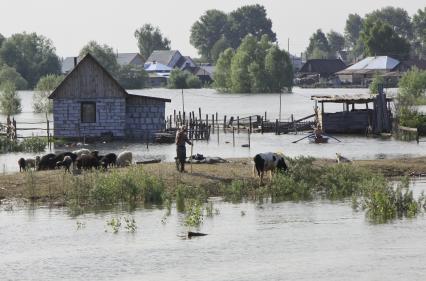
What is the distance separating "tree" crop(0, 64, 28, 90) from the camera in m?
146

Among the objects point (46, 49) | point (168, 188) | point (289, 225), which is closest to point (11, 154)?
point (168, 188)

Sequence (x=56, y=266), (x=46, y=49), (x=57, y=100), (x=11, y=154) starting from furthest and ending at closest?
(x=46, y=49)
(x=57, y=100)
(x=11, y=154)
(x=56, y=266)

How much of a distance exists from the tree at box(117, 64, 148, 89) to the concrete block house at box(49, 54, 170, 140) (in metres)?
113

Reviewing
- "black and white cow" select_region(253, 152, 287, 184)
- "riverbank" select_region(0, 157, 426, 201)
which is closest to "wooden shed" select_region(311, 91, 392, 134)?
"riverbank" select_region(0, 157, 426, 201)

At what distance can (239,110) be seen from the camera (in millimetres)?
110312

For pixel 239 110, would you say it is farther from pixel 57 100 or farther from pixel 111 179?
pixel 111 179

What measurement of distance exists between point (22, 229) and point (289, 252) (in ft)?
24.4

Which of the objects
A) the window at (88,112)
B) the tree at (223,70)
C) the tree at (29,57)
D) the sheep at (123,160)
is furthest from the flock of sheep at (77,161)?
the tree at (29,57)

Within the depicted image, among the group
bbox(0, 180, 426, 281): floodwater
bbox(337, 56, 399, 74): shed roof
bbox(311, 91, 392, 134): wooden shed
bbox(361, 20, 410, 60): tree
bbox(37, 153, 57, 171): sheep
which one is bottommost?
bbox(0, 180, 426, 281): floodwater

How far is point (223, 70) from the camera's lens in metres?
158

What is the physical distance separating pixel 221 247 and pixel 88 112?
31708mm

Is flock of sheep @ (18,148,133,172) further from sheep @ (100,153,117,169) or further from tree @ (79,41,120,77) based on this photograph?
tree @ (79,41,120,77)

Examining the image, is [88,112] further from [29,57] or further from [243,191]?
[29,57]

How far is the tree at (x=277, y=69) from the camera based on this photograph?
5620 inches
